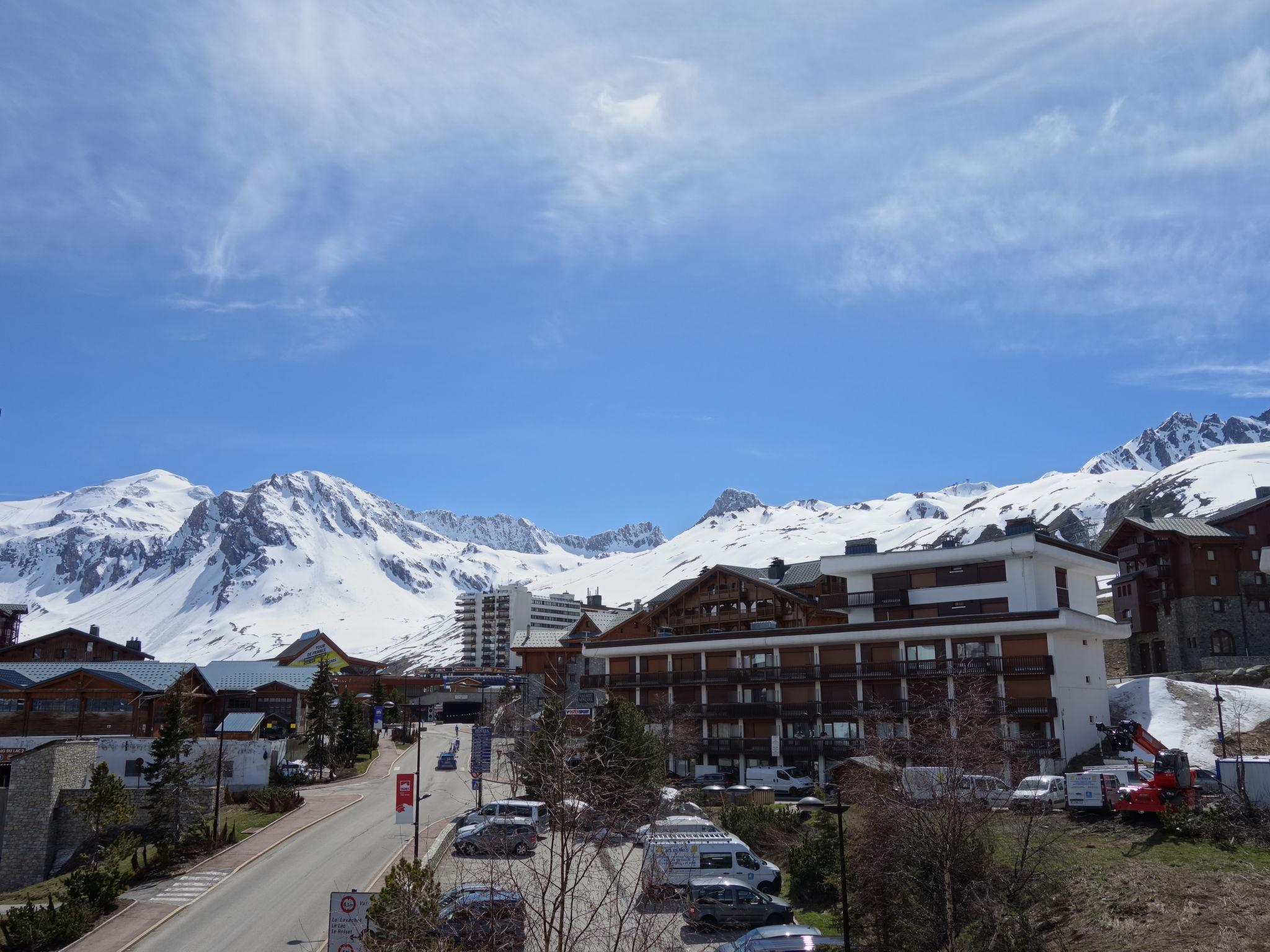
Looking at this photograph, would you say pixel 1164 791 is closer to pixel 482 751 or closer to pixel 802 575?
pixel 482 751

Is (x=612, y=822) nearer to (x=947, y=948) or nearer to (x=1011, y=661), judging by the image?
(x=947, y=948)

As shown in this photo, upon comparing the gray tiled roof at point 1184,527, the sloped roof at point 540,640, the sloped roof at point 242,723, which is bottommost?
the sloped roof at point 242,723

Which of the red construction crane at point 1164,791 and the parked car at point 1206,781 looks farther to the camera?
the parked car at point 1206,781

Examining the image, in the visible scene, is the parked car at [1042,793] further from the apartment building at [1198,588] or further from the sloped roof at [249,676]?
the sloped roof at [249,676]

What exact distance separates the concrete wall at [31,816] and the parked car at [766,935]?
3983cm

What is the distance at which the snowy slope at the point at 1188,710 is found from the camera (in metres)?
52.2

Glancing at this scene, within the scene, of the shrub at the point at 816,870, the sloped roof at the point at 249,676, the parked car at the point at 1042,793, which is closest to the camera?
the shrub at the point at 816,870

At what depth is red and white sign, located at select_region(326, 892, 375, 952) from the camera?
21641 mm

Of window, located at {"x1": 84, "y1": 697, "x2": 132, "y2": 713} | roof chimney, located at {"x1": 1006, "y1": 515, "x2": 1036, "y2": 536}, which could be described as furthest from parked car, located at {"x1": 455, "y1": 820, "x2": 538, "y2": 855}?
window, located at {"x1": 84, "y1": 697, "x2": 132, "y2": 713}

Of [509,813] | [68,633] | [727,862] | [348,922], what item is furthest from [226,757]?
[68,633]

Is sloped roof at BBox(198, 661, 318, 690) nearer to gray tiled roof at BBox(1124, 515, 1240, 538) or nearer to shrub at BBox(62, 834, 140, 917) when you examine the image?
shrub at BBox(62, 834, 140, 917)

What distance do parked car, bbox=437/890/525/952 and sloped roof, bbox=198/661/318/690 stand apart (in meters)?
72.9

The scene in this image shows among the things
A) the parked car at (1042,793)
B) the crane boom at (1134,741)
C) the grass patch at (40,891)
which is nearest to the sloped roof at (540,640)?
the grass patch at (40,891)

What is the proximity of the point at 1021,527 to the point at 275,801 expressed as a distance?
4971 centimetres
